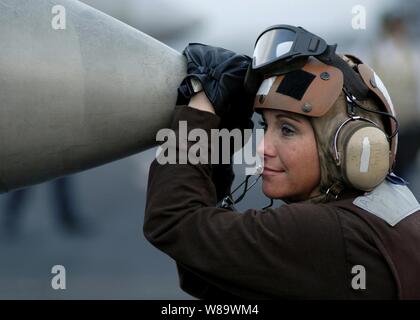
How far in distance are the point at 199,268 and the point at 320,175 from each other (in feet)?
1.02

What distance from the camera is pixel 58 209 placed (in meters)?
3.09

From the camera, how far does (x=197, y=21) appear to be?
3008 millimetres

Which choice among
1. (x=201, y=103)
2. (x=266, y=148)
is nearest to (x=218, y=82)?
(x=201, y=103)

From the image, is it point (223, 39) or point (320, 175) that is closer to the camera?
point (320, 175)

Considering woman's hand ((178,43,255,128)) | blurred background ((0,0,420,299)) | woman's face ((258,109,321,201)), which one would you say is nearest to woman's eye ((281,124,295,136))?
woman's face ((258,109,321,201))

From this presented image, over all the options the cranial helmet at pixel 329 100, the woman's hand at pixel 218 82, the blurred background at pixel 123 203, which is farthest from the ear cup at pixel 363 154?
the blurred background at pixel 123 203

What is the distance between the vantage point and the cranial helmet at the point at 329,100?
1282 millimetres

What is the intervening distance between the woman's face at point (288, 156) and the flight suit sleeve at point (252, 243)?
0.09 metres

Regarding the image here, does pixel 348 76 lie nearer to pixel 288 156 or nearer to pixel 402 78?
pixel 288 156

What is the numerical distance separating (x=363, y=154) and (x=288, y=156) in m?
0.15

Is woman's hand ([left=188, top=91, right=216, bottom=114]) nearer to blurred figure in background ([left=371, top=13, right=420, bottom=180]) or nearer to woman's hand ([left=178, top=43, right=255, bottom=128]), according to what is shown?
woman's hand ([left=178, top=43, right=255, bottom=128])

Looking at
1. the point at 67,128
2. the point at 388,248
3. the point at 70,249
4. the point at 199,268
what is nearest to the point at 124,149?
the point at 67,128

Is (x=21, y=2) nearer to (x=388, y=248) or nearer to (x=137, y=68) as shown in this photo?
(x=137, y=68)

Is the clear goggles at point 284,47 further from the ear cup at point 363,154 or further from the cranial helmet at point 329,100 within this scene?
the ear cup at point 363,154
